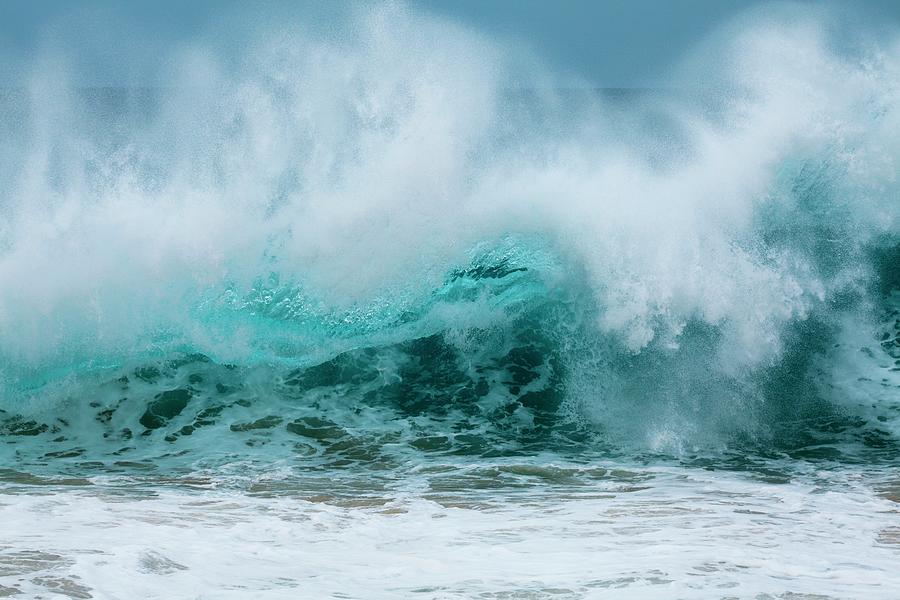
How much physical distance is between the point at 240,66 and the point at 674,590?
43.2 ft

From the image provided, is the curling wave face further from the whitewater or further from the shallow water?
the shallow water

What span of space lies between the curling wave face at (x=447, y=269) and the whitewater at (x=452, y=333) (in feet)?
0.14

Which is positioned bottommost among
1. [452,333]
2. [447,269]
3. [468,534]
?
[468,534]

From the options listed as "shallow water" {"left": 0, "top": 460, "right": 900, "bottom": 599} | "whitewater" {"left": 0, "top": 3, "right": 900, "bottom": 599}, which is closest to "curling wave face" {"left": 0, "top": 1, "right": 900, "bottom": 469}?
"whitewater" {"left": 0, "top": 3, "right": 900, "bottom": 599}

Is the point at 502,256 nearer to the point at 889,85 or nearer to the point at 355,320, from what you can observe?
the point at 355,320

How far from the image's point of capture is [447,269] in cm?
1146

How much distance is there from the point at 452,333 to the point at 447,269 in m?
0.89

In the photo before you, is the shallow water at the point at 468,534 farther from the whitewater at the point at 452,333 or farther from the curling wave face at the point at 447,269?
the curling wave face at the point at 447,269

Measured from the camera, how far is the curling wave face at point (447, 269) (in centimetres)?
909

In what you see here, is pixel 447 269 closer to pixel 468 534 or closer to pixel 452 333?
pixel 452 333

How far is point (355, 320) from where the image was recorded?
11086 mm

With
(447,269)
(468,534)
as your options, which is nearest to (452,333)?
(447,269)

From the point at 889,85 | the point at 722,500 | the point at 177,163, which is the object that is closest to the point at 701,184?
the point at 889,85

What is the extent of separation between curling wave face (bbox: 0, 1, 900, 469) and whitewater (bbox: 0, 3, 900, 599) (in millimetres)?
44
